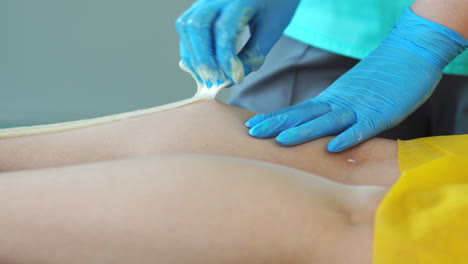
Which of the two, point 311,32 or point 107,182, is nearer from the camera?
point 107,182

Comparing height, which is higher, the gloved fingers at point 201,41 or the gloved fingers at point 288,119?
the gloved fingers at point 201,41

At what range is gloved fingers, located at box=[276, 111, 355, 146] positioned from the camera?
0.80m

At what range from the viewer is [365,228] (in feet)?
1.88

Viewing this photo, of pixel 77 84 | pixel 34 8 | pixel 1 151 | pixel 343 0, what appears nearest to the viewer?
pixel 1 151

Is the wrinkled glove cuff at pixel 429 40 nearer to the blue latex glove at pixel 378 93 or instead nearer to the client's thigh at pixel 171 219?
the blue latex glove at pixel 378 93

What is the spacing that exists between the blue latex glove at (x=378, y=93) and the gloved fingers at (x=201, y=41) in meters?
0.13

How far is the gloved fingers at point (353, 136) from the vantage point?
0.80m

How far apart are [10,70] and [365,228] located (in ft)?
7.55

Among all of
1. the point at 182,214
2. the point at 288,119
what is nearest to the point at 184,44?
the point at 288,119

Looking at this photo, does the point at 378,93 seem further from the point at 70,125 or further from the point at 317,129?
the point at 70,125

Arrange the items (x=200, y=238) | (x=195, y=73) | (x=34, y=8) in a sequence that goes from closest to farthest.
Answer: (x=200, y=238) < (x=195, y=73) < (x=34, y=8)

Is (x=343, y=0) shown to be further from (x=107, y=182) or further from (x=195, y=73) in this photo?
(x=107, y=182)

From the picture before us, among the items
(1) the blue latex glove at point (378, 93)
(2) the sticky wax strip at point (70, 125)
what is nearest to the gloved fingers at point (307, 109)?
(1) the blue latex glove at point (378, 93)

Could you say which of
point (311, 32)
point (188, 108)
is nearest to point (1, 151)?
point (188, 108)
